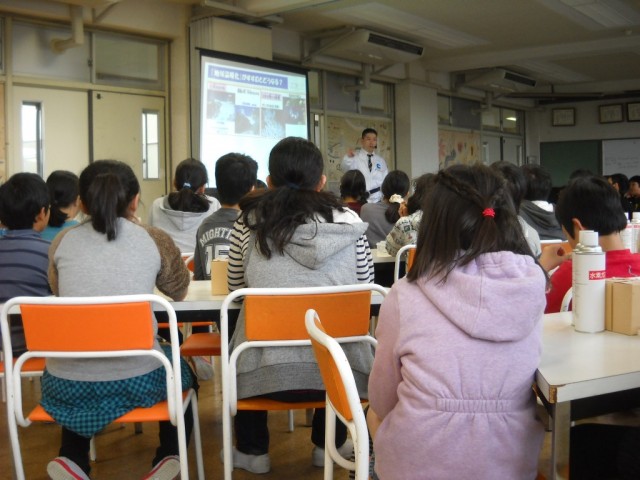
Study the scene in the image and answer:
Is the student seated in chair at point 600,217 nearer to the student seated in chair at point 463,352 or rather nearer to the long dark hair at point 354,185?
the student seated in chair at point 463,352

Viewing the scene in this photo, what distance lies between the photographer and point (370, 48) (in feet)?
26.0

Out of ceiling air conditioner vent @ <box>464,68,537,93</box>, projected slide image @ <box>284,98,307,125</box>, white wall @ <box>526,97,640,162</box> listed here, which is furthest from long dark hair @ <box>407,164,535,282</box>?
white wall @ <box>526,97,640,162</box>

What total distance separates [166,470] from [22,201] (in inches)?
43.6

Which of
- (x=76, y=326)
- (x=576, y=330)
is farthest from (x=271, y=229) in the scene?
(x=576, y=330)

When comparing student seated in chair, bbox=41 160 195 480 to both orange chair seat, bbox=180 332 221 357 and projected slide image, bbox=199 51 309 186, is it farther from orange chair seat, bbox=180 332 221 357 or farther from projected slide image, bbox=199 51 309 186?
projected slide image, bbox=199 51 309 186

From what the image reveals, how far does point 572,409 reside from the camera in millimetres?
1278

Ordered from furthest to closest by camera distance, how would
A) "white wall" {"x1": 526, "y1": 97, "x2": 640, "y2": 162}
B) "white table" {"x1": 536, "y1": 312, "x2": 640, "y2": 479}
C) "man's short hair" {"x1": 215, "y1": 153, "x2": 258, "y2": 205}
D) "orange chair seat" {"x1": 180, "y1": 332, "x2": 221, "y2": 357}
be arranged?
1. "white wall" {"x1": 526, "y1": 97, "x2": 640, "y2": 162}
2. "man's short hair" {"x1": 215, "y1": 153, "x2": 258, "y2": 205}
3. "orange chair seat" {"x1": 180, "y1": 332, "x2": 221, "y2": 357}
4. "white table" {"x1": 536, "y1": 312, "x2": 640, "y2": 479}

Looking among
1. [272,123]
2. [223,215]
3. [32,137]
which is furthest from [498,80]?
[223,215]

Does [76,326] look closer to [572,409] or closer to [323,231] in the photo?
[323,231]

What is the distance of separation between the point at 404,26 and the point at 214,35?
2.21 metres

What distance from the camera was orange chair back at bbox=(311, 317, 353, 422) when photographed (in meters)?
1.23

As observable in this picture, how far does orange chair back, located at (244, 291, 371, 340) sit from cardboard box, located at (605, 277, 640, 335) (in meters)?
0.60

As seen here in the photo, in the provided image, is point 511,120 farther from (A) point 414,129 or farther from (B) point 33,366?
(B) point 33,366

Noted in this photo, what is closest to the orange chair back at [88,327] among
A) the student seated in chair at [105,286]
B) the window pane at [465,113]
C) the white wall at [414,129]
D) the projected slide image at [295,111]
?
the student seated in chair at [105,286]
